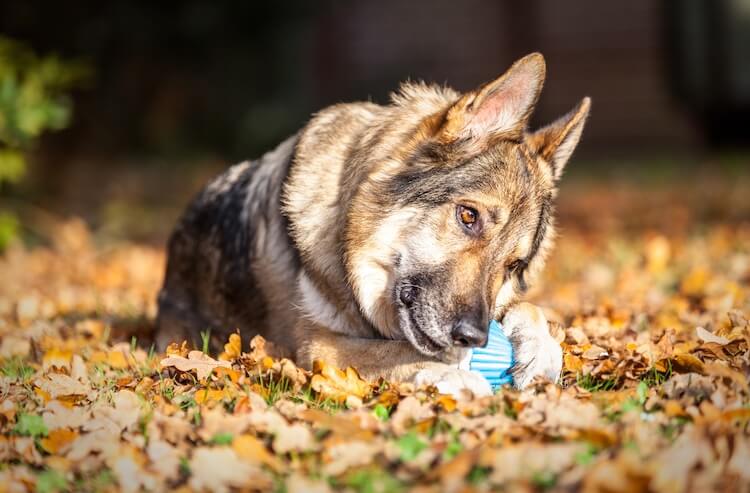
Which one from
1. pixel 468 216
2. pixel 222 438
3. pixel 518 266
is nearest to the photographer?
pixel 222 438

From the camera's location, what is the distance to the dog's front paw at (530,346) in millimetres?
3881

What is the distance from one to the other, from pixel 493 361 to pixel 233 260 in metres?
1.82

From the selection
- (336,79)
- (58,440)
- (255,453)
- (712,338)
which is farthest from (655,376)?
(336,79)

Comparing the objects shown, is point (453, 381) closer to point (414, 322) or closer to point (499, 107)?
point (414, 322)

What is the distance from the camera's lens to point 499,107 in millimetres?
4043

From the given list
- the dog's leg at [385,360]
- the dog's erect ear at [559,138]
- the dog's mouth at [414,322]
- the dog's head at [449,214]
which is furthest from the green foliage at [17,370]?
the dog's erect ear at [559,138]

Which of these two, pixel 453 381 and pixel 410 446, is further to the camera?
pixel 453 381

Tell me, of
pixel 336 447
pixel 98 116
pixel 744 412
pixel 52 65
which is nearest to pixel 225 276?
pixel 336 447

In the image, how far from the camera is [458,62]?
18312mm

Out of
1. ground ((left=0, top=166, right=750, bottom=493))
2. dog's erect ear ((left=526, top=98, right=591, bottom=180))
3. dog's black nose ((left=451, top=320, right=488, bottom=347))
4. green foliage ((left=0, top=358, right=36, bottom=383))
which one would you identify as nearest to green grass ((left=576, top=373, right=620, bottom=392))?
ground ((left=0, top=166, right=750, bottom=493))

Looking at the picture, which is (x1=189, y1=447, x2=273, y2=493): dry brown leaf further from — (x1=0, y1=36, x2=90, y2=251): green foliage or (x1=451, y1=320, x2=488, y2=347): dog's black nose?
(x1=0, y1=36, x2=90, y2=251): green foliage

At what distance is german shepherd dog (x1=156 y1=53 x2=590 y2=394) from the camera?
3.87 m

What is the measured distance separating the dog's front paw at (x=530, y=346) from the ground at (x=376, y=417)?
0.13m

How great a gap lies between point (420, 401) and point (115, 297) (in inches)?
175
